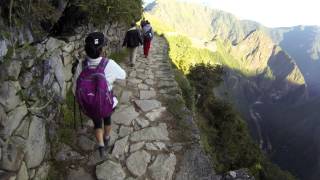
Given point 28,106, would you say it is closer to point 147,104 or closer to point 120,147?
point 120,147

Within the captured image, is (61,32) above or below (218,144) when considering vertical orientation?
above

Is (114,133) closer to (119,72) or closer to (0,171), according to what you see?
(119,72)

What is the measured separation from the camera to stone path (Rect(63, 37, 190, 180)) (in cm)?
729

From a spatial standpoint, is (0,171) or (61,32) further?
(61,32)

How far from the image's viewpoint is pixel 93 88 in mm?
6715

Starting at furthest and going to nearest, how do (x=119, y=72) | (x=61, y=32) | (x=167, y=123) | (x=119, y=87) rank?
(x=119, y=87) → (x=61, y=32) → (x=167, y=123) → (x=119, y=72)

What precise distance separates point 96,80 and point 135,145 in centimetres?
206

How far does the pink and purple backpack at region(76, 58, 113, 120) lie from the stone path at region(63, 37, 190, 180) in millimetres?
1206

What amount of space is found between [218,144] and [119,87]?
11.2 metres

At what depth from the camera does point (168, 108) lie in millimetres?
10242

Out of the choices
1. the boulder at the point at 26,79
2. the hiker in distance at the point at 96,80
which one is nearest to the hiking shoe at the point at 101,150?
the hiker in distance at the point at 96,80

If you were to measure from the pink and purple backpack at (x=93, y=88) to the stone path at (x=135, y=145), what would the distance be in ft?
3.96

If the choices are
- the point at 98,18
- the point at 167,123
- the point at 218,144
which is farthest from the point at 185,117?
the point at 218,144

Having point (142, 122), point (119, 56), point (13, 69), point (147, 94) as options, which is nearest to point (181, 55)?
point (119, 56)
